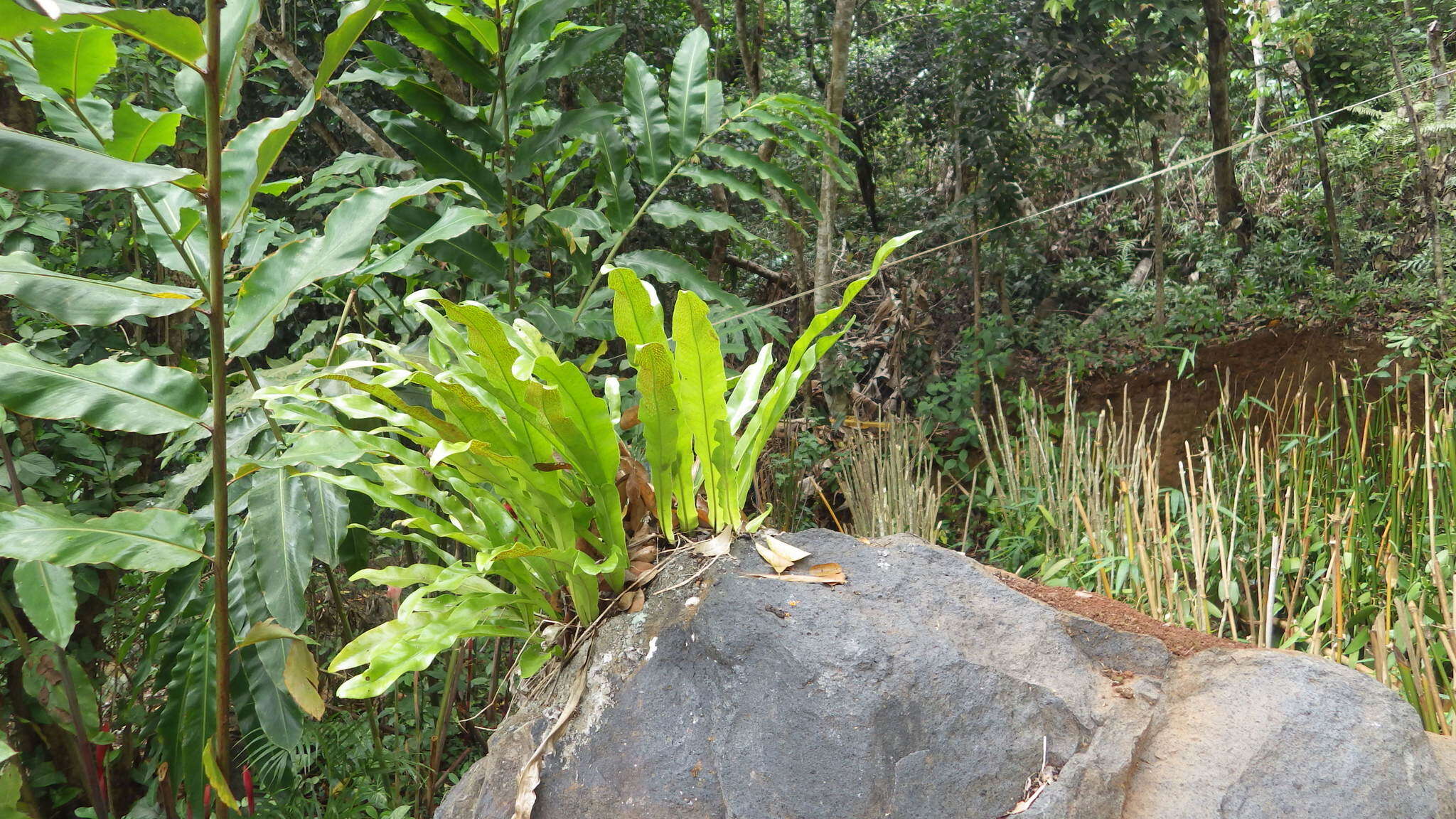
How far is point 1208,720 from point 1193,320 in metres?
4.63

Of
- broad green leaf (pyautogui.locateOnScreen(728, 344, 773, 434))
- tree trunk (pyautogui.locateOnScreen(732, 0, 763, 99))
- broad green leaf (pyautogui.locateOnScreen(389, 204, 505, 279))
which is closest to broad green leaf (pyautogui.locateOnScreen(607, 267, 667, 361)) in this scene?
broad green leaf (pyautogui.locateOnScreen(728, 344, 773, 434))

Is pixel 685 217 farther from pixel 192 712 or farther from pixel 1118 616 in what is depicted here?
pixel 192 712

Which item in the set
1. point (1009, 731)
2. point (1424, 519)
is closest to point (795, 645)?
point (1009, 731)

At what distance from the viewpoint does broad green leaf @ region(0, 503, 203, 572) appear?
123 cm

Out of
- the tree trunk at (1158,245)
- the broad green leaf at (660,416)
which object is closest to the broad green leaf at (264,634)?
the broad green leaf at (660,416)

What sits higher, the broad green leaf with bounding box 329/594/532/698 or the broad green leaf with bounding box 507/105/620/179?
the broad green leaf with bounding box 507/105/620/179

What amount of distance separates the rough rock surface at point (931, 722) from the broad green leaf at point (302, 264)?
0.70m

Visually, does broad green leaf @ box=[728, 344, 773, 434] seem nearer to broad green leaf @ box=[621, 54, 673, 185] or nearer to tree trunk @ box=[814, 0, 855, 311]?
broad green leaf @ box=[621, 54, 673, 185]

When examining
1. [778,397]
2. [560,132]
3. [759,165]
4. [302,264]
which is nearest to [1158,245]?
[759,165]

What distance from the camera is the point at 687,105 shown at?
2121 millimetres

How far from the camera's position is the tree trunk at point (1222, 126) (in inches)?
198

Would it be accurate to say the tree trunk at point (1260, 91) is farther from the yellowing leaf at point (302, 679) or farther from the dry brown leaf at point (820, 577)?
the yellowing leaf at point (302, 679)

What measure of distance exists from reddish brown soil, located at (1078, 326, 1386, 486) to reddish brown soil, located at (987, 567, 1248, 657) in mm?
3204

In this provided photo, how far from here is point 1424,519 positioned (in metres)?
2.20
